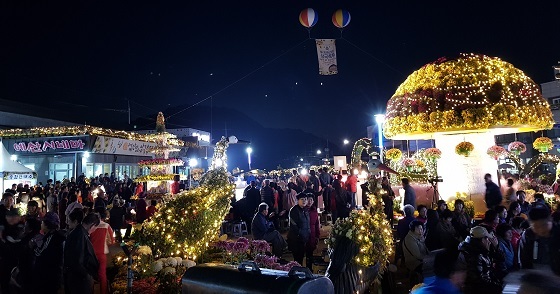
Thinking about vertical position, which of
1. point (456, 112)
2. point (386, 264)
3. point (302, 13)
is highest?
point (302, 13)

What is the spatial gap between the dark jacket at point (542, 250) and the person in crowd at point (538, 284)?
39 centimetres

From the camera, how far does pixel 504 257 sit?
19.0 ft

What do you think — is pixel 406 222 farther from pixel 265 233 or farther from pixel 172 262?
pixel 172 262

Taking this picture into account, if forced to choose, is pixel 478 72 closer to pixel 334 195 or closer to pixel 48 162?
pixel 334 195

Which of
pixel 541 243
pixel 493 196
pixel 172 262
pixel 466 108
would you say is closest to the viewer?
pixel 541 243

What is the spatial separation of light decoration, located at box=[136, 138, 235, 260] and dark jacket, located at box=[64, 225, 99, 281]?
6.13 feet

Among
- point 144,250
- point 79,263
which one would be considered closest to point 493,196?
point 144,250

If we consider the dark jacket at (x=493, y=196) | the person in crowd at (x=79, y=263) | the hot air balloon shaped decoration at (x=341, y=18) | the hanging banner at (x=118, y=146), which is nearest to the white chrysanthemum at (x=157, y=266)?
the person in crowd at (x=79, y=263)

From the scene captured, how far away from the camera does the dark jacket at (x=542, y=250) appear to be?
11.2ft

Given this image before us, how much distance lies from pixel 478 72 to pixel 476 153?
2989mm

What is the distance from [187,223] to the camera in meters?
7.61

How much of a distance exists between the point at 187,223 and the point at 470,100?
996cm

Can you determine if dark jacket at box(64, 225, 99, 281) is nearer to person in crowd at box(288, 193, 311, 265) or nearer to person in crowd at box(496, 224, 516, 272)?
person in crowd at box(288, 193, 311, 265)

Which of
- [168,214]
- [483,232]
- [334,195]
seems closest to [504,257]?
[483,232]
